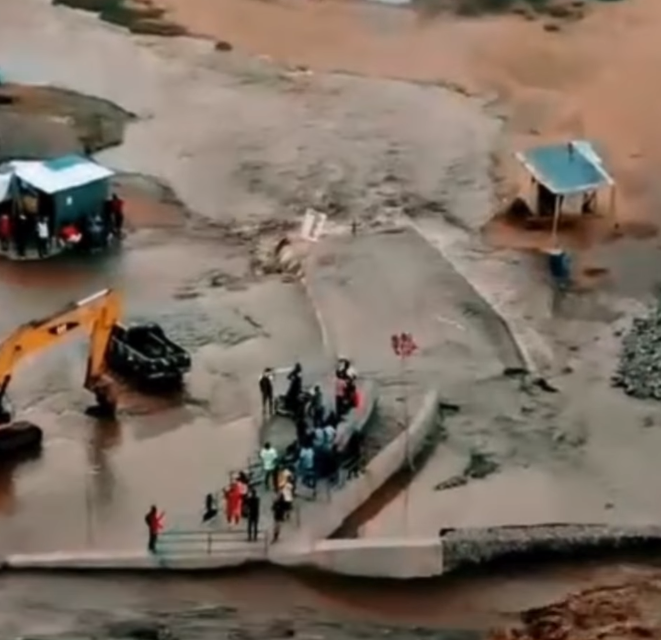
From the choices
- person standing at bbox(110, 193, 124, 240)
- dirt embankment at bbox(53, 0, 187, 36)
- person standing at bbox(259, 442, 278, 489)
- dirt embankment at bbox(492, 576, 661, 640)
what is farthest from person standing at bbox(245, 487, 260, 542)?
dirt embankment at bbox(53, 0, 187, 36)

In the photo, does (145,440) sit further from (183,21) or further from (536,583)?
(183,21)

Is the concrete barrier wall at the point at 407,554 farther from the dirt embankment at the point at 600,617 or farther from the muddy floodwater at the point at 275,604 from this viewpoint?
the dirt embankment at the point at 600,617

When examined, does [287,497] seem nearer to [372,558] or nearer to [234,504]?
[234,504]

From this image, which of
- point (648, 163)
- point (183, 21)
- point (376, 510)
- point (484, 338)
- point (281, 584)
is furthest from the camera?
point (183, 21)

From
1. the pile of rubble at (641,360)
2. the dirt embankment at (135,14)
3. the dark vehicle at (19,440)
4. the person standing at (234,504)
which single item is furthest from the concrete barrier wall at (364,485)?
the dirt embankment at (135,14)

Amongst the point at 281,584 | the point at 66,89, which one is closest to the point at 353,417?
the point at 281,584

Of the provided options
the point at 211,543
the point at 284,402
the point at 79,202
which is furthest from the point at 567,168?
the point at 211,543
